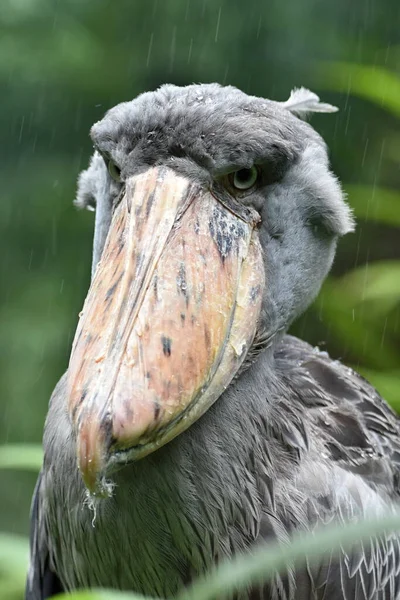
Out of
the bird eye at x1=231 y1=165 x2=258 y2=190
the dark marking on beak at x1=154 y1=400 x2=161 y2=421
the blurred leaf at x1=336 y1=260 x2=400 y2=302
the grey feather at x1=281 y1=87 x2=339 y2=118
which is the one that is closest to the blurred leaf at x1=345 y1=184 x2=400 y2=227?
the blurred leaf at x1=336 y1=260 x2=400 y2=302

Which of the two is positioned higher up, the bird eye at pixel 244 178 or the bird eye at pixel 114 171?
the bird eye at pixel 244 178

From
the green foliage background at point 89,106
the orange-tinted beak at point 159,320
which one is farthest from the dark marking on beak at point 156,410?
the green foliage background at point 89,106

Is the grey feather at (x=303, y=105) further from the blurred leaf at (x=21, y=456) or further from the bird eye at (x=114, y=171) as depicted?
the blurred leaf at (x=21, y=456)

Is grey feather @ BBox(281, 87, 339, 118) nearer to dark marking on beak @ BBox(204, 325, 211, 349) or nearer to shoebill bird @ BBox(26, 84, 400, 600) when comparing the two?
shoebill bird @ BBox(26, 84, 400, 600)

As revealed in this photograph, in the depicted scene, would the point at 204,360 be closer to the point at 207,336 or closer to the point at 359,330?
the point at 207,336

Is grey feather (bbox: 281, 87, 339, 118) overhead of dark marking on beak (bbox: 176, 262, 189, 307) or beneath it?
overhead

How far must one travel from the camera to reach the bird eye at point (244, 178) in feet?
9.08

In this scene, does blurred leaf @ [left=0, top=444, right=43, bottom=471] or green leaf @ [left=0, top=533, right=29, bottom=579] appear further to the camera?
green leaf @ [left=0, top=533, right=29, bottom=579]

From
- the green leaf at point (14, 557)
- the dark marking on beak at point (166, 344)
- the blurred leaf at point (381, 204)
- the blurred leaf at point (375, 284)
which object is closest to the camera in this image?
Result: the dark marking on beak at point (166, 344)

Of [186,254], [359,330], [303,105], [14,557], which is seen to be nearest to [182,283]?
[186,254]

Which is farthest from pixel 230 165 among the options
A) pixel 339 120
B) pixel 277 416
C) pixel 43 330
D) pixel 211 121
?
A: pixel 43 330

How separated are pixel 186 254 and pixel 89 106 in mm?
3782

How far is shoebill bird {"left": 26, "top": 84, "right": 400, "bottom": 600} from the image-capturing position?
2447 mm

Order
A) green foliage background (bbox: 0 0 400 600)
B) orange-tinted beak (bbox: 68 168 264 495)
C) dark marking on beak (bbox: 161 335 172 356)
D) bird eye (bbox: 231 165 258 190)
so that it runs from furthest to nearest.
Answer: green foliage background (bbox: 0 0 400 600), bird eye (bbox: 231 165 258 190), dark marking on beak (bbox: 161 335 172 356), orange-tinted beak (bbox: 68 168 264 495)
